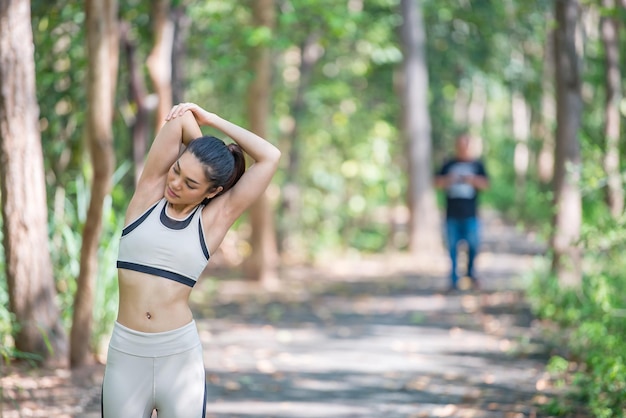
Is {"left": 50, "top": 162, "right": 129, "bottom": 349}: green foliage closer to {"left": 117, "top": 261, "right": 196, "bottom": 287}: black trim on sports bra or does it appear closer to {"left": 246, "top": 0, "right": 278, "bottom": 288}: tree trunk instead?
{"left": 117, "top": 261, "right": 196, "bottom": 287}: black trim on sports bra

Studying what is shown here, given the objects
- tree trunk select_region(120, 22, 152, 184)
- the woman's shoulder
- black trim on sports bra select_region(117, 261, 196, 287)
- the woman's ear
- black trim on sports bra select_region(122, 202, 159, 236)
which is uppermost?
tree trunk select_region(120, 22, 152, 184)

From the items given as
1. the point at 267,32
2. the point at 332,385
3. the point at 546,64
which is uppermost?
the point at 546,64

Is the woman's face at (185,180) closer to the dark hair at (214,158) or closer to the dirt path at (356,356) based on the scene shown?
the dark hair at (214,158)

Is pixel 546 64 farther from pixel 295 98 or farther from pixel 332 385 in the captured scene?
pixel 332 385

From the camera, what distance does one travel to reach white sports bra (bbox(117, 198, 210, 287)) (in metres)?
4.38

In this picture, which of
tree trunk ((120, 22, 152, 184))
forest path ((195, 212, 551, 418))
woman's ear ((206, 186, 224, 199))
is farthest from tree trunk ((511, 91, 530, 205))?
woman's ear ((206, 186, 224, 199))

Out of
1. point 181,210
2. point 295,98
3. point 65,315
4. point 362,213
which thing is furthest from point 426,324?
point 362,213

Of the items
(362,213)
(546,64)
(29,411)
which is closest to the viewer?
(29,411)

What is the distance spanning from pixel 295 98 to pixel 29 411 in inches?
558

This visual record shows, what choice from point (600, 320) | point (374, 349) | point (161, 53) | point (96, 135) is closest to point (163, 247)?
point (96, 135)

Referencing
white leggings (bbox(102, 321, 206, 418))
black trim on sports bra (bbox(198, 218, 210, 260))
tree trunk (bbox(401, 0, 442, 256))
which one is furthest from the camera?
tree trunk (bbox(401, 0, 442, 256))

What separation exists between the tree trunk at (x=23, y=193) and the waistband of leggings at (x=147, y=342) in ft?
12.5

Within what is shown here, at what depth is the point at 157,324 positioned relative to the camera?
4387mm

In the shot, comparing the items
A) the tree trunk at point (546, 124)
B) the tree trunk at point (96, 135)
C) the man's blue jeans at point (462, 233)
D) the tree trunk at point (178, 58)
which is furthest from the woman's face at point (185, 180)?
the tree trunk at point (546, 124)
